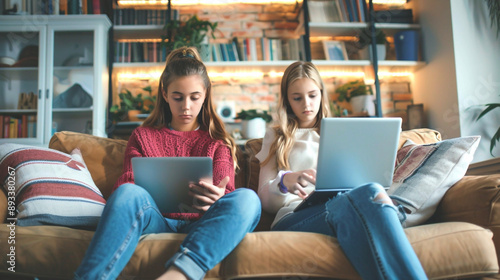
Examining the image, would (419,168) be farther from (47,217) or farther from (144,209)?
(47,217)

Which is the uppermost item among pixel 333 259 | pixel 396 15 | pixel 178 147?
pixel 396 15

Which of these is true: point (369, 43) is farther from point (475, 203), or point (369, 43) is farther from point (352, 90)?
point (475, 203)

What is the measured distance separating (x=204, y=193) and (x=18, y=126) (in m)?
2.44

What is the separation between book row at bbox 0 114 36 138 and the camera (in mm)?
2881

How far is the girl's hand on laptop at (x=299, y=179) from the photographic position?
43.8 inches

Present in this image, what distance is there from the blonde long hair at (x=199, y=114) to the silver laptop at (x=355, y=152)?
0.49 metres

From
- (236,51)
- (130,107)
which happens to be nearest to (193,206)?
(130,107)

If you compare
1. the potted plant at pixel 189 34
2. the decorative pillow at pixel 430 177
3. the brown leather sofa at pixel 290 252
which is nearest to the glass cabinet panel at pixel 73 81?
the potted plant at pixel 189 34

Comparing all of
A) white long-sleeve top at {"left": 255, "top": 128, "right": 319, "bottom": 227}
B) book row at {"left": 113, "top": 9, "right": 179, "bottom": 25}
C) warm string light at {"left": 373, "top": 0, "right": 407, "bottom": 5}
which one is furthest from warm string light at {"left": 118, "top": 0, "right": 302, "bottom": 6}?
white long-sleeve top at {"left": 255, "top": 128, "right": 319, "bottom": 227}

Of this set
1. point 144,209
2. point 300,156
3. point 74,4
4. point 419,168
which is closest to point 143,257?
point 144,209

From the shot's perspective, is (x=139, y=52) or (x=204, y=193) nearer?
(x=204, y=193)

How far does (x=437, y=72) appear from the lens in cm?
287

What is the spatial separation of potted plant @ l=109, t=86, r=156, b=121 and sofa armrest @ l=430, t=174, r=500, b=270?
2.27 m

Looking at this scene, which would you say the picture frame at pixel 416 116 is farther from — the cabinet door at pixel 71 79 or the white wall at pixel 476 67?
the cabinet door at pixel 71 79
